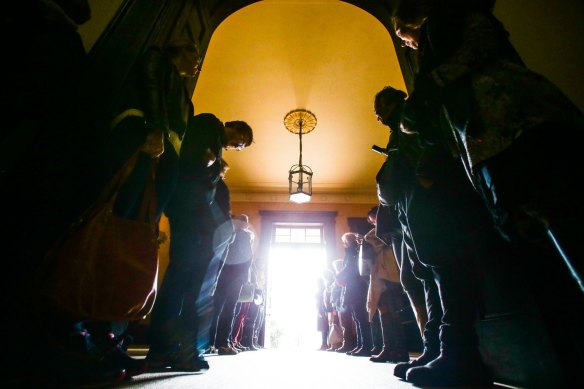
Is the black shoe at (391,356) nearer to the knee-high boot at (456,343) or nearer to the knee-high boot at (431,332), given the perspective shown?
the knee-high boot at (431,332)

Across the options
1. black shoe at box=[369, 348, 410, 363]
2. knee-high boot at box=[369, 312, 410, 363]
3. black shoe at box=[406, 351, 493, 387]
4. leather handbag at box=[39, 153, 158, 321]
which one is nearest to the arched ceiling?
knee-high boot at box=[369, 312, 410, 363]

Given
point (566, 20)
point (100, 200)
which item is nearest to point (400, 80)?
point (566, 20)

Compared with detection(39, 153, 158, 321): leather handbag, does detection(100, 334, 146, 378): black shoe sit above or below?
below

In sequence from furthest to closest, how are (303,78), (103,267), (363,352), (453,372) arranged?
1. (303,78)
2. (363,352)
3. (453,372)
4. (103,267)

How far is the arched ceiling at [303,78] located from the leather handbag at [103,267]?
397 centimetres

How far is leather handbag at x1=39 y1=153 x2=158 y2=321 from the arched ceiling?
397cm

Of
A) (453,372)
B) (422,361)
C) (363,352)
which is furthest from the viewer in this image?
(363,352)

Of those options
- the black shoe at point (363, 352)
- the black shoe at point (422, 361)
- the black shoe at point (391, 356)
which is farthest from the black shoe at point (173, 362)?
the black shoe at point (363, 352)

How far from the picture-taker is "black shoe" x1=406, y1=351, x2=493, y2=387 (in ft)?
2.90

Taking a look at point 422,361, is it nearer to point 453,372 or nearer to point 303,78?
point 453,372

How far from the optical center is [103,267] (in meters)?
0.74

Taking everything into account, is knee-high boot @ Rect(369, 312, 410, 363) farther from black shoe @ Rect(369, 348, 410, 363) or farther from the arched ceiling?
the arched ceiling

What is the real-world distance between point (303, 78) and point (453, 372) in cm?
468

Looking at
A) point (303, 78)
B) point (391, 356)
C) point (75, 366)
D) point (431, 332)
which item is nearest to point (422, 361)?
point (431, 332)
